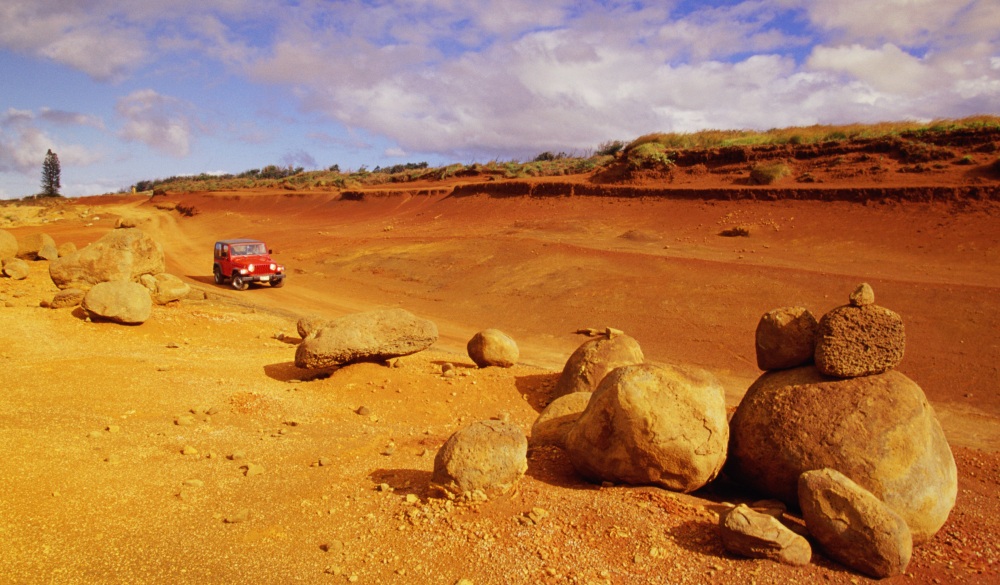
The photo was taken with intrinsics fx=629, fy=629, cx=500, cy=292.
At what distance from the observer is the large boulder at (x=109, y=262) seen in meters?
14.7

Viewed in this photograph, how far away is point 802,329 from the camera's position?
6.18m

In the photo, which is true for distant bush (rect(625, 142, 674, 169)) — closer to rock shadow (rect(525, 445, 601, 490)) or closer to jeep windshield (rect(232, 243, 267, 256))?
jeep windshield (rect(232, 243, 267, 256))

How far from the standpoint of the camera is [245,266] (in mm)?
22453

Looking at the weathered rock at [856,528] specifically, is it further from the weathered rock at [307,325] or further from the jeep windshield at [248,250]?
the jeep windshield at [248,250]

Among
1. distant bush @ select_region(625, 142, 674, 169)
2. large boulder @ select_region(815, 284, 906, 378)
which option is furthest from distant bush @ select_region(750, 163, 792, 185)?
large boulder @ select_region(815, 284, 906, 378)

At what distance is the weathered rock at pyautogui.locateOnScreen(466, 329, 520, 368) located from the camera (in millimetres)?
11078

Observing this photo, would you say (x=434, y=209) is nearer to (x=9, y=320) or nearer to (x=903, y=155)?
(x=903, y=155)

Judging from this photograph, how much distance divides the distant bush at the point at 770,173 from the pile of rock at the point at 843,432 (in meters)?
23.9

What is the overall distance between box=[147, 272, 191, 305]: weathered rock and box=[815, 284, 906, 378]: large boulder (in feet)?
47.6

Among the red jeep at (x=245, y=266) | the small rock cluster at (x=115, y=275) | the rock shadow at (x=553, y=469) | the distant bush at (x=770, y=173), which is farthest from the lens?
the distant bush at (x=770, y=173)

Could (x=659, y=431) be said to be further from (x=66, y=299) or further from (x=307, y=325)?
(x=66, y=299)

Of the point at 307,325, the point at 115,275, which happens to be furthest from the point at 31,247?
the point at 307,325

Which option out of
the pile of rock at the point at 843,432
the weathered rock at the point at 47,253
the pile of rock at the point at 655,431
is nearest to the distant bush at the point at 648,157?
the weathered rock at the point at 47,253

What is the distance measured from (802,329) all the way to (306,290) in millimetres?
19803
